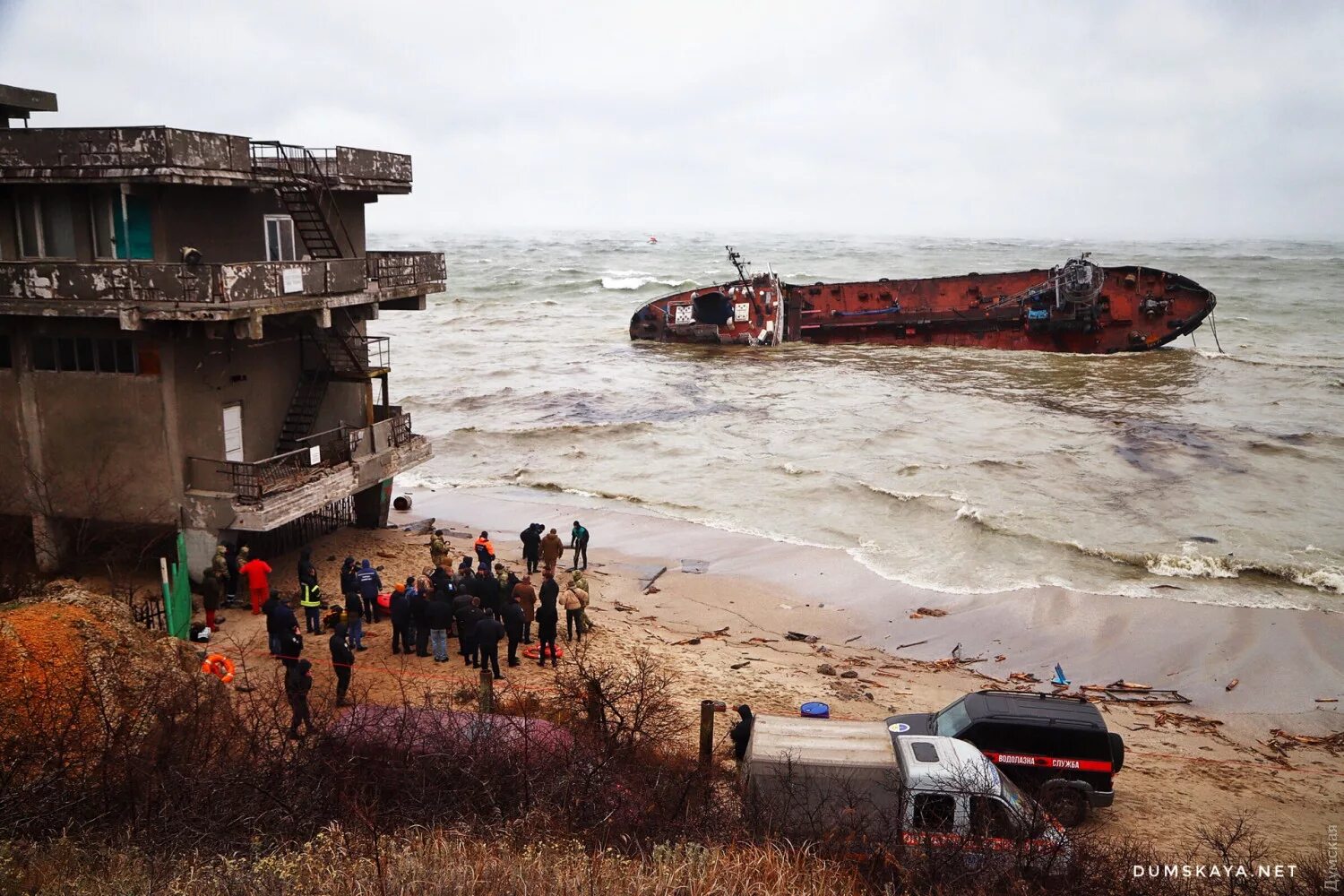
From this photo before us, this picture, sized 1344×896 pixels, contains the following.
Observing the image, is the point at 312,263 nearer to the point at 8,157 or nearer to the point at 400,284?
the point at 400,284

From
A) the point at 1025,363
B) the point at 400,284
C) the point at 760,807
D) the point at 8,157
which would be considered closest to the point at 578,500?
the point at 400,284

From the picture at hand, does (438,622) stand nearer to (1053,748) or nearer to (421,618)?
(421,618)

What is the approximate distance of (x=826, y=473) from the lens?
97.3 feet

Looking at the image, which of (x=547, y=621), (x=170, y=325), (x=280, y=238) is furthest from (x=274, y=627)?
(x=280, y=238)

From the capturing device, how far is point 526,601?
15.9 meters

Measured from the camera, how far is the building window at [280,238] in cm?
1788

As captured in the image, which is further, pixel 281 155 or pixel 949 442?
pixel 949 442

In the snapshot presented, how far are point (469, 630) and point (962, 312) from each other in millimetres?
41890

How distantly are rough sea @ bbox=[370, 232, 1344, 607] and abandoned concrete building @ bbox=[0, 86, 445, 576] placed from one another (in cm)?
1046

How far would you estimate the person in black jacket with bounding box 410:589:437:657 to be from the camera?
14945mm

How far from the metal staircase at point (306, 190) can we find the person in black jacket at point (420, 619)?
702cm

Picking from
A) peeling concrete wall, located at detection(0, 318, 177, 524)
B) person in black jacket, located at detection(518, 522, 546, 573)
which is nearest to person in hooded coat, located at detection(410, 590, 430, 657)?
peeling concrete wall, located at detection(0, 318, 177, 524)

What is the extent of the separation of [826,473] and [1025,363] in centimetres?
2297

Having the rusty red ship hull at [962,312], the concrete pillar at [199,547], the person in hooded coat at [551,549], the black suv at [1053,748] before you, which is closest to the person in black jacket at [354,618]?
the concrete pillar at [199,547]
